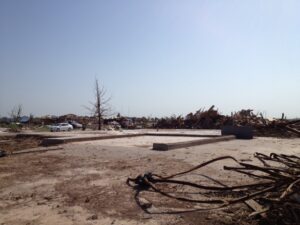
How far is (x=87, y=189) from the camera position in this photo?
20.3ft

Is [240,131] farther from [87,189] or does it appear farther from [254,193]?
[254,193]

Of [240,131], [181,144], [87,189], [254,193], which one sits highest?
[240,131]

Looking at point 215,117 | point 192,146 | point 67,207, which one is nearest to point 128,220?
point 67,207

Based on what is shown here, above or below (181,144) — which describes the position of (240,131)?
above

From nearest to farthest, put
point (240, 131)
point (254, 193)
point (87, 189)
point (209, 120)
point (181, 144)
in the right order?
point (254, 193) → point (87, 189) → point (181, 144) → point (240, 131) → point (209, 120)

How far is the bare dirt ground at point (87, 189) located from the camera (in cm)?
460

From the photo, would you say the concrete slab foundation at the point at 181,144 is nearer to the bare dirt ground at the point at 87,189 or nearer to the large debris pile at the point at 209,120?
the bare dirt ground at the point at 87,189

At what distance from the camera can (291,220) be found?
4.00m

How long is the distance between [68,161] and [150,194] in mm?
4229

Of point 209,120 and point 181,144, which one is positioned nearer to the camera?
point 181,144

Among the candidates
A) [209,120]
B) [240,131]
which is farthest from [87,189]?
[209,120]

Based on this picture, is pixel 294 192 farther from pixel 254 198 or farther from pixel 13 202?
pixel 13 202

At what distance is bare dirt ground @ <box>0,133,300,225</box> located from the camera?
15.1 feet

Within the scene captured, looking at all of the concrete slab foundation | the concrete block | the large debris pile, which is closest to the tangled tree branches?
the concrete slab foundation
